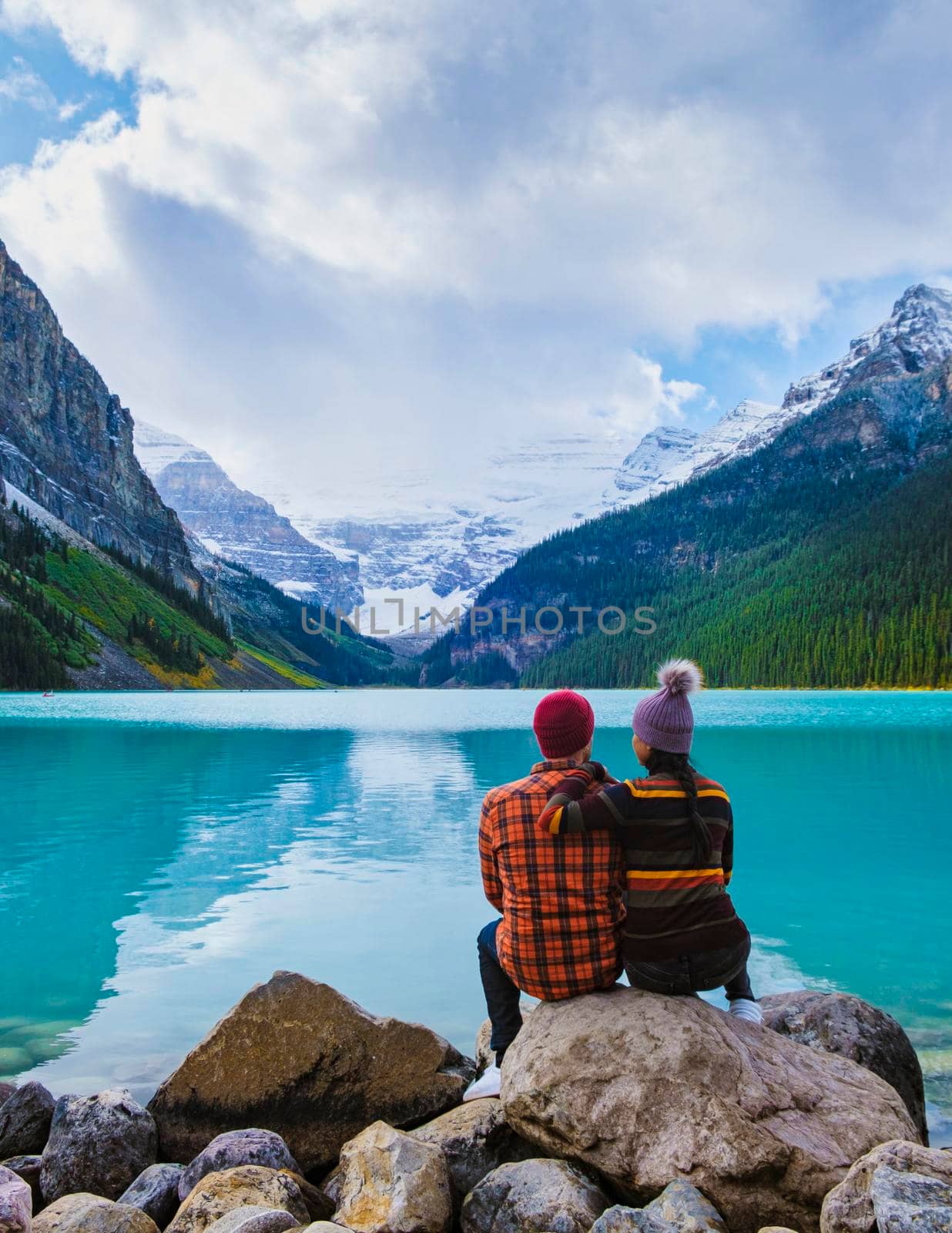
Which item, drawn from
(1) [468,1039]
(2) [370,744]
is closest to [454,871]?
(1) [468,1039]

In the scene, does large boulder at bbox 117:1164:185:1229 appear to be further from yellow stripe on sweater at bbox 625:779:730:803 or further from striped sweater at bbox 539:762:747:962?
yellow stripe on sweater at bbox 625:779:730:803

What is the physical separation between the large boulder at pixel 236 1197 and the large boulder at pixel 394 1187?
0.98 feet

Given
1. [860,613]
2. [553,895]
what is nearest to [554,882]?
[553,895]

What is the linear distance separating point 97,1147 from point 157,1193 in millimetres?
802

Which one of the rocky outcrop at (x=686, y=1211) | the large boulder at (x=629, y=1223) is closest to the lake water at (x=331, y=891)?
the rocky outcrop at (x=686, y=1211)

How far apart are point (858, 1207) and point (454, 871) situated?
13.3 m

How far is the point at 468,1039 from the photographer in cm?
920

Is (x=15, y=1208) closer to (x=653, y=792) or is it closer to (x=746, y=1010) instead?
(x=653, y=792)

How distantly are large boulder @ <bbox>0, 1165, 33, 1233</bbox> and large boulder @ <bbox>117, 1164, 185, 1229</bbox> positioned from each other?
749 mm

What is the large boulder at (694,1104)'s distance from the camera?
4.82m

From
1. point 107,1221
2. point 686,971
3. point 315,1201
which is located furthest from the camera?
point 686,971

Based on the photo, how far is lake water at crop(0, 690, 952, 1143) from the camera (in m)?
9.89

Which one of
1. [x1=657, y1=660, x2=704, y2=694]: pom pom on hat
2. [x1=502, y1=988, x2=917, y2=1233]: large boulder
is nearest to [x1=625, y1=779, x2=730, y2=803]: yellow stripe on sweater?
[x1=657, y1=660, x2=704, y2=694]: pom pom on hat

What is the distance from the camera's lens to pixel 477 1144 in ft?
19.1
